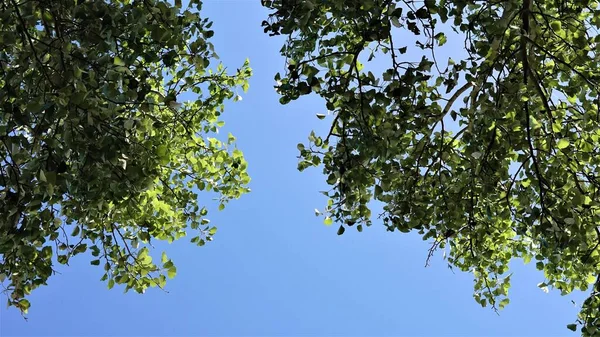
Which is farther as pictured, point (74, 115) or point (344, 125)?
point (344, 125)

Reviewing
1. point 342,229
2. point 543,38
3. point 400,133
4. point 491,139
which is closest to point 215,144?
point 342,229

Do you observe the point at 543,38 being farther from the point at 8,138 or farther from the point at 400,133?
the point at 8,138

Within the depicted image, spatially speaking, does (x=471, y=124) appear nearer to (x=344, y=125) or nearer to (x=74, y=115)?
(x=344, y=125)

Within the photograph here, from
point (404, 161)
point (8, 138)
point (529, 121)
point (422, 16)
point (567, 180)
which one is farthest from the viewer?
point (404, 161)

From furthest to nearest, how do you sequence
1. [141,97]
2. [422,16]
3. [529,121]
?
[529,121]
[422,16]
[141,97]

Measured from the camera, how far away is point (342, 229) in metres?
5.64

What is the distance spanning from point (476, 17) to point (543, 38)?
131 cm

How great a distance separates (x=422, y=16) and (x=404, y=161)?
2.01 metres

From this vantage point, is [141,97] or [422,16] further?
[422,16]

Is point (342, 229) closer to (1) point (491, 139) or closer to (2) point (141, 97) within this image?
(1) point (491, 139)

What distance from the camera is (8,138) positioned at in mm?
3789

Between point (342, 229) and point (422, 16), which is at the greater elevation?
point (422, 16)

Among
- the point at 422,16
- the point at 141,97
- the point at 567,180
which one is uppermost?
the point at 422,16

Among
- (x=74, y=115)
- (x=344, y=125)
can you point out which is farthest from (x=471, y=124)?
(x=74, y=115)
